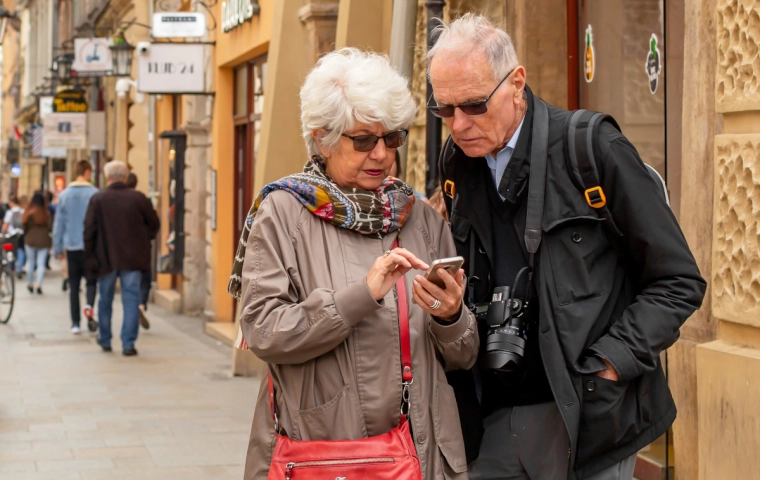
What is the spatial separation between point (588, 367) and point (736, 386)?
2025mm

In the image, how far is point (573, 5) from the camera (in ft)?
24.1

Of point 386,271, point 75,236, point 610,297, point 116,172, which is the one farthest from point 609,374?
point 75,236

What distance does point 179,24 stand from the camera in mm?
15867

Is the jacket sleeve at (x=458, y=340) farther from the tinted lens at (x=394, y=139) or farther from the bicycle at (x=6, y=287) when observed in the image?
the bicycle at (x=6, y=287)

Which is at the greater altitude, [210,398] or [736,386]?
[736,386]

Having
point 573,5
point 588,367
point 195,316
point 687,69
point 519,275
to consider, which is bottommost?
point 195,316

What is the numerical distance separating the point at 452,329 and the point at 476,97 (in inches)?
23.4

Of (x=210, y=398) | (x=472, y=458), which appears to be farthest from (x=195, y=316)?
(x=472, y=458)

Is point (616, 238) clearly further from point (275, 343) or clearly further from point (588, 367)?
point (275, 343)

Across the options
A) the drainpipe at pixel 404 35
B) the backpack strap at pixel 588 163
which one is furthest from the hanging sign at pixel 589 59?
the backpack strap at pixel 588 163

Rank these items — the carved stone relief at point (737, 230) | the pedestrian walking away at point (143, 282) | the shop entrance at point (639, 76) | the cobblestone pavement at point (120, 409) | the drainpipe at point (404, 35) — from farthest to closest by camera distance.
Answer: the pedestrian walking away at point (143, 282) < the cobblestone pavement at point (120, 409) < the drainpipe at point (404, 35) < the shop entrance at point (639, 76) < the carved stone relief at point (737, 230)

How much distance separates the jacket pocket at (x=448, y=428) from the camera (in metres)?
2.98

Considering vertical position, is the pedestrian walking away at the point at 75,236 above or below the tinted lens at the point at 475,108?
below

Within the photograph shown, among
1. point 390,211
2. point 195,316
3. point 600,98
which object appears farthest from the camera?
point 195,316
